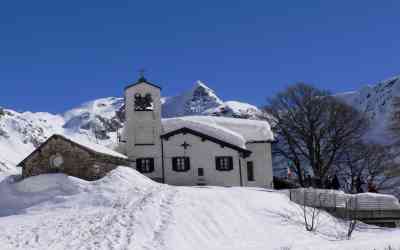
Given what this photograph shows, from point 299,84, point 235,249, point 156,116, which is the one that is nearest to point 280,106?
point 299,84

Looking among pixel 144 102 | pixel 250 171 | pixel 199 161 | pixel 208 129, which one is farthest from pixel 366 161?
pixel 144 102

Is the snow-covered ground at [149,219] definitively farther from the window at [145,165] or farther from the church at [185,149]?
the church at [185,149]

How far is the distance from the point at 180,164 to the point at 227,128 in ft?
19.8

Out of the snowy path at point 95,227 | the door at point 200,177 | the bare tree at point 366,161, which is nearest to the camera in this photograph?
the snowy path at point 95,227

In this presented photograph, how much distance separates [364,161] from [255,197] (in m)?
19.1

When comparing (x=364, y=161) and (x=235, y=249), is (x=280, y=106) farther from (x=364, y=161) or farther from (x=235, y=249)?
(x=235, y=249)

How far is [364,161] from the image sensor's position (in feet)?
141

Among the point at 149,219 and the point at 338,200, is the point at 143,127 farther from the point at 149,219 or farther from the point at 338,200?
the point at 149,219

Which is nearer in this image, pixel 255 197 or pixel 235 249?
pixel 235 249

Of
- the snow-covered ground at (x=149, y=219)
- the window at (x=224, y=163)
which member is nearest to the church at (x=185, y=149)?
the window at (x=224, y=163)

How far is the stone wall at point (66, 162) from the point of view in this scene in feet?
94.4

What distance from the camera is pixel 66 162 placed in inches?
1137

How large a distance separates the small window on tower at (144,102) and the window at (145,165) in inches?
151

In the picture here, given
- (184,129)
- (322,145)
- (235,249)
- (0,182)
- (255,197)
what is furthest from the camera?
(322,145)
